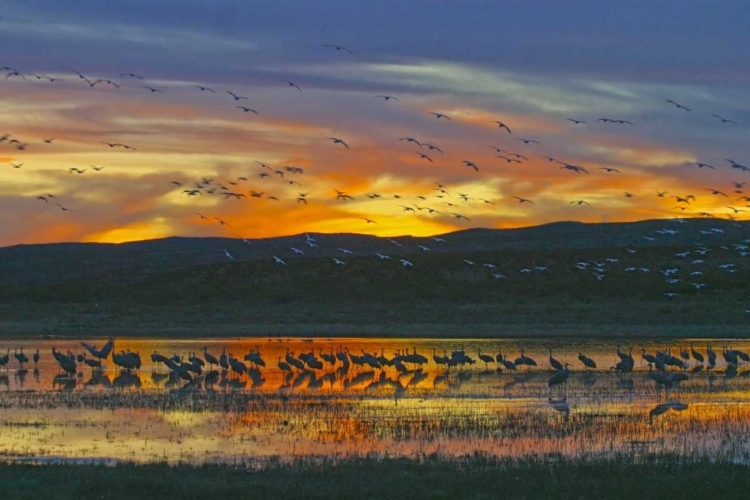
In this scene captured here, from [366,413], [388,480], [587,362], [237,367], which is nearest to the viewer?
[388,480]

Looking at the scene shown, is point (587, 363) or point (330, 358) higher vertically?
point (330, 358)

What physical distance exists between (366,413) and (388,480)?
317 inches

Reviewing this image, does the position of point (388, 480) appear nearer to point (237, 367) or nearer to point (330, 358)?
point (237, 367)

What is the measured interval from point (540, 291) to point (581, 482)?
54604 millimetres

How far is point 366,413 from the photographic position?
915 inches

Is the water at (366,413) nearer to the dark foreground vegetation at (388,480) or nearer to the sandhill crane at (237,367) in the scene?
the sandhill crane at (237,367)

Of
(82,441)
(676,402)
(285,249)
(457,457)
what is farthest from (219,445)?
(285,249)

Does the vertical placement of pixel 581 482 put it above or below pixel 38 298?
below

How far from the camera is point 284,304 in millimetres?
69312

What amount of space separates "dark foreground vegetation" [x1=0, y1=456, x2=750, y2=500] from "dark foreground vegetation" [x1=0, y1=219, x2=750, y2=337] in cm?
3449

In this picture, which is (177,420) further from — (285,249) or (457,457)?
(285,249)

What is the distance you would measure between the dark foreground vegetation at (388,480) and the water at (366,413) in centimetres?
159

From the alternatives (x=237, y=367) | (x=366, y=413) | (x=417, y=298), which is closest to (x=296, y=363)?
(x=237, y=367)

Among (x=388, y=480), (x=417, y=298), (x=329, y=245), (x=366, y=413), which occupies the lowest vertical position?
(x=388, y=480)
